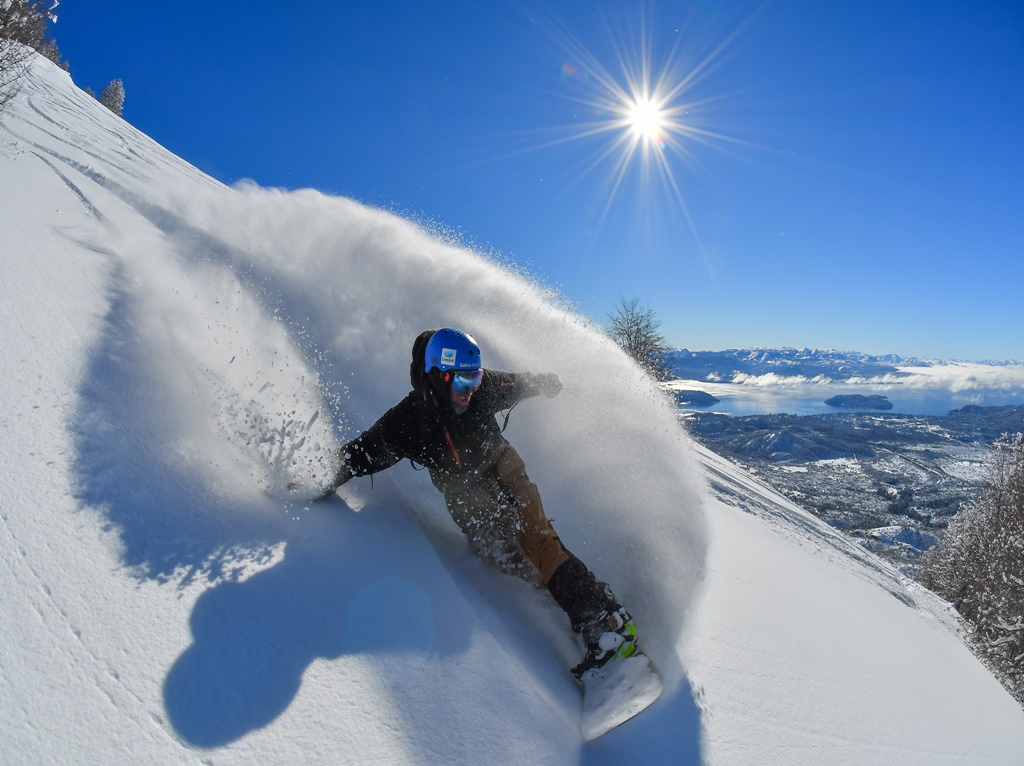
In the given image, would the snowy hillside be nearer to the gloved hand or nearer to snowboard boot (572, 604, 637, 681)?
snowboard boot (572, 604, 637, 681)

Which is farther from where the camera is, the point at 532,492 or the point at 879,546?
the point at 879,546

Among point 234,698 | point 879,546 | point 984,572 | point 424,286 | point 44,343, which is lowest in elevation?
point 879,546

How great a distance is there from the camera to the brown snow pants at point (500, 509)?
3.38 m

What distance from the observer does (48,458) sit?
2828 millimetres

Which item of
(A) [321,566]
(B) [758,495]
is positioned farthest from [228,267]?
(B) [758,495]

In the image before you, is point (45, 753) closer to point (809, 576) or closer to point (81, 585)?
point (81, 585)

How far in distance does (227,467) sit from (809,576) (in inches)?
264

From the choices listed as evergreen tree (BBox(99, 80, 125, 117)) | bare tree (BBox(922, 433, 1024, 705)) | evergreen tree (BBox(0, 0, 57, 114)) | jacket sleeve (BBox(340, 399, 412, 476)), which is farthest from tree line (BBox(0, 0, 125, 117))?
evergreen tree (BBox(99, 80, 125, 117))

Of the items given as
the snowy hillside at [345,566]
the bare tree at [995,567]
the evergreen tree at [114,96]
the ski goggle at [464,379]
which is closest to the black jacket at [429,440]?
Answer: the ski goggle at [464,379]

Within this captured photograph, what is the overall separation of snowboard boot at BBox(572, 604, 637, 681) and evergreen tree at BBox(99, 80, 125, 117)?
8501 cm

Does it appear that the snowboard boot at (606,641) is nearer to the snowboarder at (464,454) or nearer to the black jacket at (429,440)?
the snowboarder at (464,454)

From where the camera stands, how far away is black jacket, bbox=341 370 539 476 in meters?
3.64

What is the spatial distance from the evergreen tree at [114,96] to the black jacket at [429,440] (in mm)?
83233

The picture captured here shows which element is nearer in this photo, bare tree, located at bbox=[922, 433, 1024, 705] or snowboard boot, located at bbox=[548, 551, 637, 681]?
snowboard boot, located at bbox=[548, 551, 637, 681]
